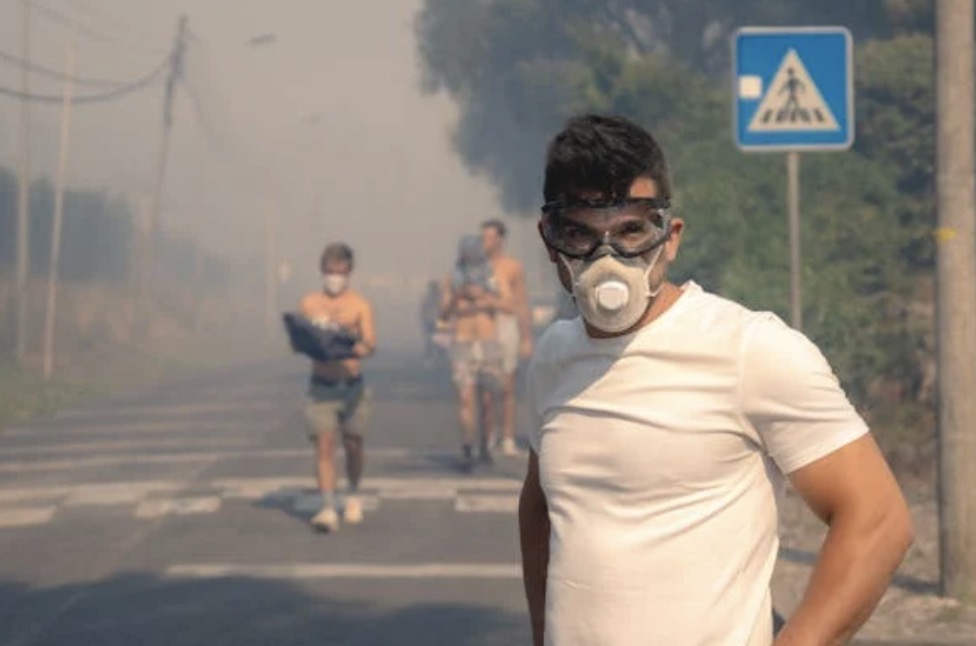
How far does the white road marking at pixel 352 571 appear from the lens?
11.0m

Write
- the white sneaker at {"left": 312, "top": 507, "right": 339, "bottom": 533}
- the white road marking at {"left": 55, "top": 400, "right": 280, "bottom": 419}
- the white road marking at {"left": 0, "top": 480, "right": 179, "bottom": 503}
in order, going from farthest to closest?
the white road marking at {"left": 55, "top": 400, "right": 280, "bottom": 419} → the white road marking at {"left": 0, "top": 480, "right": 179, "bottom": 503} → the white sneaker at {"left": 312, "top": 507, "right": 339, "bottom": 533}

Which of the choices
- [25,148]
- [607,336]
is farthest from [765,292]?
[25,148]

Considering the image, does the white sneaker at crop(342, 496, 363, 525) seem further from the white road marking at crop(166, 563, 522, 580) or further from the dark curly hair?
the dark curly hair

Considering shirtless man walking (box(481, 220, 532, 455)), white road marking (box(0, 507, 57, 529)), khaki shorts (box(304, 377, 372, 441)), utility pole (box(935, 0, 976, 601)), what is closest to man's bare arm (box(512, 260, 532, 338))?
shirtless man walking (box(481, 220, 532, 455))

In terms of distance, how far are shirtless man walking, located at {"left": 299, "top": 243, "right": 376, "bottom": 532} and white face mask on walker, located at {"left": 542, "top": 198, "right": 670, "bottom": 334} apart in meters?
9.64

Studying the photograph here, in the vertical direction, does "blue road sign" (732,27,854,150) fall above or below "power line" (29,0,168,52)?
below

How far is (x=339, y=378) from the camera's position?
13.2 m

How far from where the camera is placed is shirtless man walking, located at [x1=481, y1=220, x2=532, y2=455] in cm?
1650

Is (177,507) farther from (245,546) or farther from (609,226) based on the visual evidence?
(609,226)

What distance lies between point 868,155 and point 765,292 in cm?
399

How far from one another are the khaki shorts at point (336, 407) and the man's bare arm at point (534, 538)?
30.7 ft

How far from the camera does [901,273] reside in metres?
17.2

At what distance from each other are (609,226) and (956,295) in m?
6.46

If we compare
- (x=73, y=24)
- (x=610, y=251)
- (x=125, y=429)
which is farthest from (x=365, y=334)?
(x=73, y=24)
